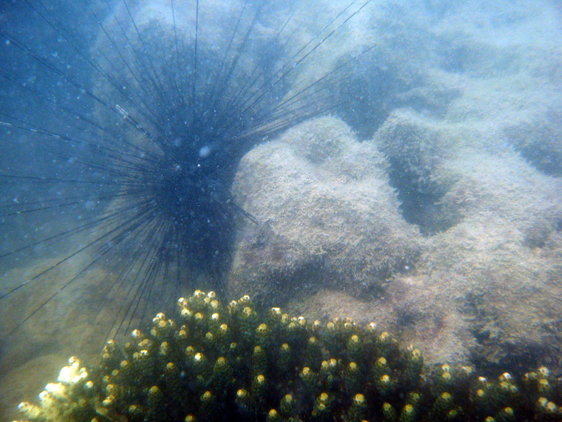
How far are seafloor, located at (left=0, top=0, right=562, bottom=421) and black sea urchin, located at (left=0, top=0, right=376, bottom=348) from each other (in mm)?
345

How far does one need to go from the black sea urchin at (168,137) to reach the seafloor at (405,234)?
35 centimetres

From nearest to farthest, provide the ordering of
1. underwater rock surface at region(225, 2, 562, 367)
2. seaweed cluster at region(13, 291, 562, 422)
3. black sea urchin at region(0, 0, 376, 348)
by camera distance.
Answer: seaweed cluster at region(13, 291, 562, 422) → underwater rock surface at region(225, 2, 562, 367) → black sea urchin at region(0, 0, 376, 348)

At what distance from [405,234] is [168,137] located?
354 cm

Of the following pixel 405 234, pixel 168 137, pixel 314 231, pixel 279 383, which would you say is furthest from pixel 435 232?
pixel 168 137

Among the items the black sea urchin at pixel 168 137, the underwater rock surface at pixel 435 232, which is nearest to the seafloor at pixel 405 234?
the underwater rock surface at pixel 435 232

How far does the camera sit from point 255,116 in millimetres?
4066

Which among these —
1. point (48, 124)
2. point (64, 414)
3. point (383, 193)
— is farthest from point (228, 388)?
point (48, 124)

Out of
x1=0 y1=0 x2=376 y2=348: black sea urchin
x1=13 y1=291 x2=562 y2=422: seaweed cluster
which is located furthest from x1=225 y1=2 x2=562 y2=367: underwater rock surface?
x1=0 y1=0 x2=376 y2=348: black sea urchin

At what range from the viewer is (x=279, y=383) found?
211 centimetres

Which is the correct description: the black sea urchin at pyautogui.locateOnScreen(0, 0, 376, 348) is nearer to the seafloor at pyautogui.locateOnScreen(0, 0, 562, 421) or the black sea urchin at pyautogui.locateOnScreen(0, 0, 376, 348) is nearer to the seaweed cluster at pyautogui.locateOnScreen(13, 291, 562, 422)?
the seafloor at pyautogui.locateOnScreen(0, 0, 562, 421)

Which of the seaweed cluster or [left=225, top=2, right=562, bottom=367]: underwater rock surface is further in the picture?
[left=225, top=2, right=562, bottom=367]: underwater rock surface

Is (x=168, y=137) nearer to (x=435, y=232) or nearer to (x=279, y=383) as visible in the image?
(x=279, y=383)

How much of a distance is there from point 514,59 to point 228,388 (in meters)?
10.4

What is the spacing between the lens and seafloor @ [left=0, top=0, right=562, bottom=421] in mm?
2379
